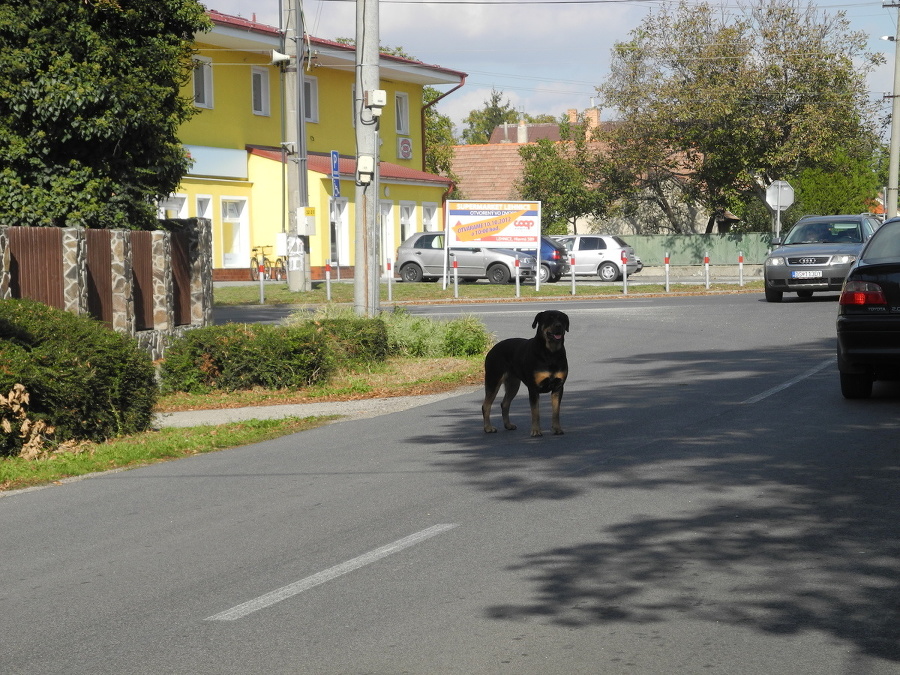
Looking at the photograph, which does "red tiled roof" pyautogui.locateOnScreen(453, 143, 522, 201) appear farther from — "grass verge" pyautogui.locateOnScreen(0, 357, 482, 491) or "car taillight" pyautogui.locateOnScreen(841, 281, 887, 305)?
"car taillight" pyautogui.locateOnScreen(841, 281, 887, 305)

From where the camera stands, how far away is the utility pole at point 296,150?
32247 mm

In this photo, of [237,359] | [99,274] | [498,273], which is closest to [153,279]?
[99,274]

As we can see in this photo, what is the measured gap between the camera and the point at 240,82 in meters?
41.7

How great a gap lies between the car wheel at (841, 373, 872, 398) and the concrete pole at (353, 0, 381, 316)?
836 cm

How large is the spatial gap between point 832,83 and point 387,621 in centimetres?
4785

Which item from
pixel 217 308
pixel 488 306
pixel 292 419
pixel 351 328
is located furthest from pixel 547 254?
pixel 292 419

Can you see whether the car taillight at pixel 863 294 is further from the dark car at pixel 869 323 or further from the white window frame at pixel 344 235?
the white window frame at pixel 344 235

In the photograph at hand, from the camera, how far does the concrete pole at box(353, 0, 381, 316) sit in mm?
18016

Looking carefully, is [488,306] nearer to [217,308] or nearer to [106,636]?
[217,308]

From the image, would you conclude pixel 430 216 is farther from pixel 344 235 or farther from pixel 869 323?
pixel 869 323

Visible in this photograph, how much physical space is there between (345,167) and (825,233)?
2025 centimetres

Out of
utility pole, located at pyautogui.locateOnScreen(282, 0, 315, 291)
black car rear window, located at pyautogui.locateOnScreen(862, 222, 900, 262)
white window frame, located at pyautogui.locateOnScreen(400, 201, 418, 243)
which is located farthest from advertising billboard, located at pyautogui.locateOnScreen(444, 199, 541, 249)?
black car rear window, located at pyautogui.locateOnScreen(862, 222, 900, 262)

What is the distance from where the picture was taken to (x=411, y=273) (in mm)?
39750

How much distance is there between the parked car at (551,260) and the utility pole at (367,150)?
70.6ft
